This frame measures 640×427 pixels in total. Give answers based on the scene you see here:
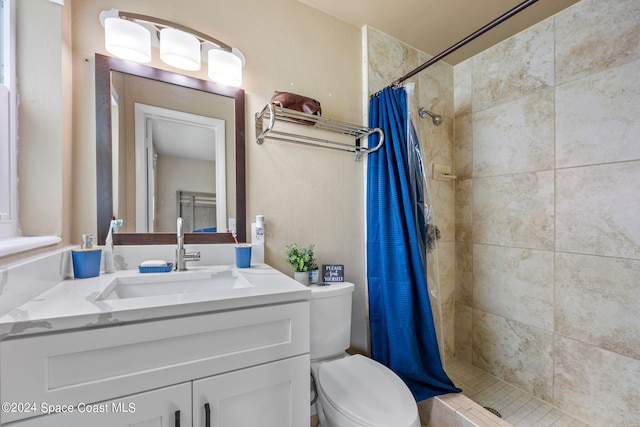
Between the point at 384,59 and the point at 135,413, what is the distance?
212 centimetres

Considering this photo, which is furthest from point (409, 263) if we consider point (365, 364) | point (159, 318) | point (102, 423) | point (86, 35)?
point (86, 35)

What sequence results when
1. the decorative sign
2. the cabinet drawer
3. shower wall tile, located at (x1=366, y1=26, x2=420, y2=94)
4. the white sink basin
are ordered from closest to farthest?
the cabinet drawer, the white sink basin, the decorative sign, shower wall tile, located at (x1=366, y1=26, x2=420, y2=94)

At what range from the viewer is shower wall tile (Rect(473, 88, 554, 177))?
163 cm

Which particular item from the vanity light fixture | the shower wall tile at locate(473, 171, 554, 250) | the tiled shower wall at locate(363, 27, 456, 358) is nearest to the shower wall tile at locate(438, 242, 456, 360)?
the tiled shower wall at locate(363, 27, 456, 358)

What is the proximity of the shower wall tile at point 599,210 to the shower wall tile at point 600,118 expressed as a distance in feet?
0.23

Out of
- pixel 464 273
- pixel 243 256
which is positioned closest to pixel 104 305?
pixel 243 256

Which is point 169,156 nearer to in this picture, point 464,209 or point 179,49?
point 179,49

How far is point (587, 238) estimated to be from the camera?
1454 millimetres

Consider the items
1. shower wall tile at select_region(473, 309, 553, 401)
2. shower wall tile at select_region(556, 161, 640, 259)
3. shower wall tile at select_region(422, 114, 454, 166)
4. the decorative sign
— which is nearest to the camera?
shower wall tile at select_region(556, 161, 640, 259)

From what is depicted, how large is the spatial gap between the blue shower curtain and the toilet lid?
257 millimetres

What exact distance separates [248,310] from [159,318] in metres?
0.23

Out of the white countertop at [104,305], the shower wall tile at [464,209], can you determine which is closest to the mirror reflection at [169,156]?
the white countertop at [104,305]

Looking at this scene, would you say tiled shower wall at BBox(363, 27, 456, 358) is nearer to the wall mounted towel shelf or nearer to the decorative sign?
the wall mounted towel shelf

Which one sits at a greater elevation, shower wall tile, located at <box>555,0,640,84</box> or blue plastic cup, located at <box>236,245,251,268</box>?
shower wall tile, located at <box>555,0,640,84</box>
